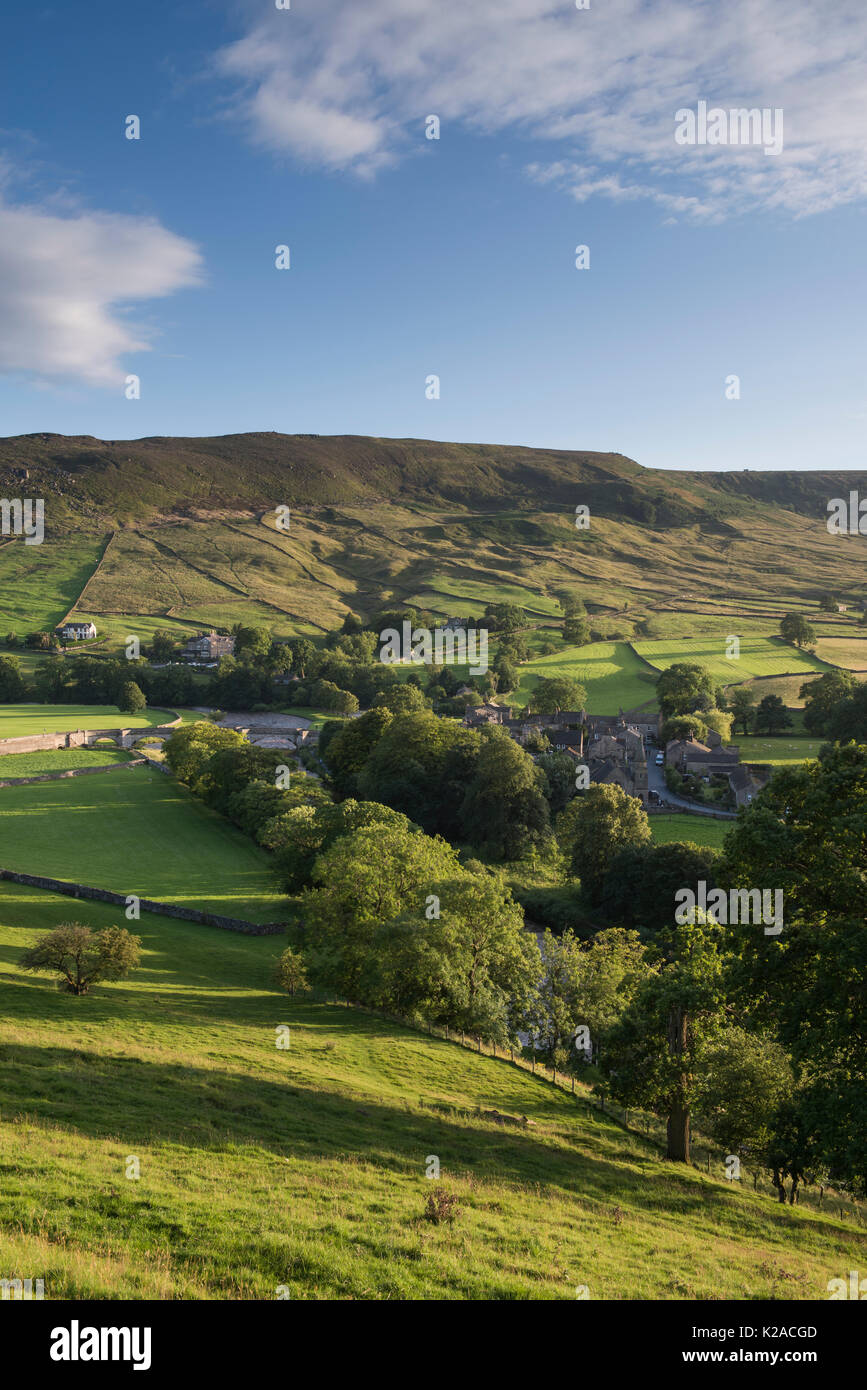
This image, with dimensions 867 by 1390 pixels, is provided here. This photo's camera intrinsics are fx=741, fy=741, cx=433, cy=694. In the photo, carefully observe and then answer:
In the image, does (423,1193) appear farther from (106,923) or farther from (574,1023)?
(106,923)

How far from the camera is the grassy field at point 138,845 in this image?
56156 mm

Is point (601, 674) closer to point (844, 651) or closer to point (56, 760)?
point (844, 651)

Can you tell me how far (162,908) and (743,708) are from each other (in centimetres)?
8806

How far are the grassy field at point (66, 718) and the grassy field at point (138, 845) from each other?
101ft

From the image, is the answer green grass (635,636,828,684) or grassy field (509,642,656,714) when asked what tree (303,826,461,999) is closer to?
grassy field (509,642,656,714)

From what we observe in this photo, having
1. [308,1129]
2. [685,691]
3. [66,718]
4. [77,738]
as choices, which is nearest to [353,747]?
[77,738]

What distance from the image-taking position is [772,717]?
106312 mm

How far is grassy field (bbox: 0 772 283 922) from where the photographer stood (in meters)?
56.2

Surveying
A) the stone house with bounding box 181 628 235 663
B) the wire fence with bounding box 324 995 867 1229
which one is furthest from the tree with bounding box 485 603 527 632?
the wire fence with bounding box 324 995 867 1229

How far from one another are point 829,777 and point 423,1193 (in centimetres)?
1555

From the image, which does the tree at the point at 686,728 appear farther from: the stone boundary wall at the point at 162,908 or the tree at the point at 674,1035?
the tree at the point at 674,1035

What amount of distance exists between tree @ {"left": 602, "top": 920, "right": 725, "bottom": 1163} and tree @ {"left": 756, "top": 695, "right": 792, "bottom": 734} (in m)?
88.2

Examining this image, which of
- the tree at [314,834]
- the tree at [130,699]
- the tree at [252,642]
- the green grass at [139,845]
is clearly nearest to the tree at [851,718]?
the tree at [314,834]
